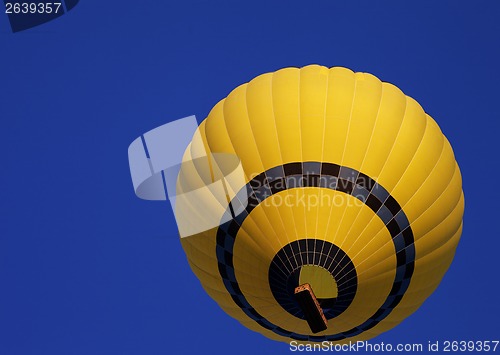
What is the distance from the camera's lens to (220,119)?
21.8 m

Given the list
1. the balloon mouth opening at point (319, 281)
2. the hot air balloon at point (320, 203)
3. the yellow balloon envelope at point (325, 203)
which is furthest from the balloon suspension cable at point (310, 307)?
the yellow balloon envelope at point (325, 203)

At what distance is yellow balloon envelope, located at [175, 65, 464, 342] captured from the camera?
66.1 ft

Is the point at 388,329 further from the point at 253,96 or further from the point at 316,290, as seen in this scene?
the point at 253,96

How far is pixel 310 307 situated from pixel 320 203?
1.73 meters

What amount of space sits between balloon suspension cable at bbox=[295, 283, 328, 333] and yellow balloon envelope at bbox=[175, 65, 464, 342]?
1.29 feet

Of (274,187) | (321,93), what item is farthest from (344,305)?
(321,93)

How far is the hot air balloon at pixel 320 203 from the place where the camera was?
2012cm

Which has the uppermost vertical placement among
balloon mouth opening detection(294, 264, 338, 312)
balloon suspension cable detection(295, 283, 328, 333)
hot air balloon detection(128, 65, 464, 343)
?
hot air balloon detection(128, 65, 464, 343)

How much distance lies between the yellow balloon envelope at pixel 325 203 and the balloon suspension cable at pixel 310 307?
1.29 feet

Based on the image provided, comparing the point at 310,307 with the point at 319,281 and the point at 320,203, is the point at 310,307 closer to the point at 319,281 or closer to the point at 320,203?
the point at 319,281

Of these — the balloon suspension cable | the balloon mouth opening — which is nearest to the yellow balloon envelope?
the balloon mouth opening

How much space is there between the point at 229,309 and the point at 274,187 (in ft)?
10.7

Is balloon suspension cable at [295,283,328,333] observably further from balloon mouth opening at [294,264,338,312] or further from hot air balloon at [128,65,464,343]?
balloon mouth opening at [294,264,338,312]

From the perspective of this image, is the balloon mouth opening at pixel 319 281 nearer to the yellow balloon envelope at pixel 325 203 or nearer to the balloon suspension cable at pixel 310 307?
the yellow balloon envelope at pixel 325 203
